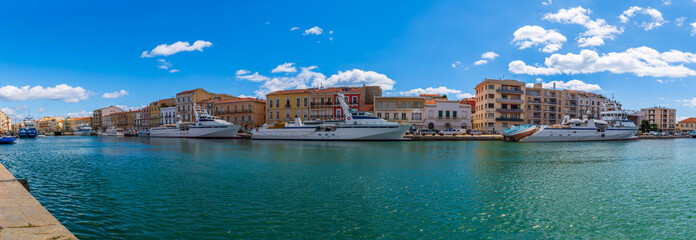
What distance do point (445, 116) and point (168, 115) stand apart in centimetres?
7248

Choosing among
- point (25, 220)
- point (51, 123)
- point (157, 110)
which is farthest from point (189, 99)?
point (51, 123)

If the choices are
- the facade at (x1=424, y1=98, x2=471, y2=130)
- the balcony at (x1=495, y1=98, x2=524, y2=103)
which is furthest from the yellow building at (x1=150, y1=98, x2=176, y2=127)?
the balcony at (x1=495, y1=98, x2=524, y2=103)

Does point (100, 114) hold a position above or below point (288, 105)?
above

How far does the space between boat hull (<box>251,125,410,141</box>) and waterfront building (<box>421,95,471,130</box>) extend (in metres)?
16.2

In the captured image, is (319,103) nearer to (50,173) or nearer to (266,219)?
(50,173)

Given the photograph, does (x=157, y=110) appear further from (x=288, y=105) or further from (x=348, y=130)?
(x=348, y=130)

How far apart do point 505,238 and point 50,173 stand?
18.9 meters

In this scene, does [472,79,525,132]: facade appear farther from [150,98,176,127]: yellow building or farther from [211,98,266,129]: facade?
[150,98,176,127]: yellow building

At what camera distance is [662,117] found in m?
116

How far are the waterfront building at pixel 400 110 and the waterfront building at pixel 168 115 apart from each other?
58.8 metres

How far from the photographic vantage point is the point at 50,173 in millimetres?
15664

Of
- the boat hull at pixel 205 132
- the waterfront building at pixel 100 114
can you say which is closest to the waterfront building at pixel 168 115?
the boat hull at pixel 205 132

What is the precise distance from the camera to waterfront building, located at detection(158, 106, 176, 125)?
90312 millimetres

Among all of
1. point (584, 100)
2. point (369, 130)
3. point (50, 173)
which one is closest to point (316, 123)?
point (369, 130)
